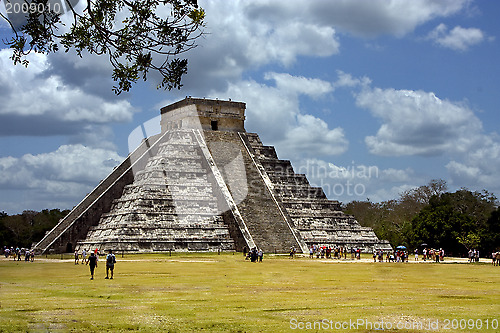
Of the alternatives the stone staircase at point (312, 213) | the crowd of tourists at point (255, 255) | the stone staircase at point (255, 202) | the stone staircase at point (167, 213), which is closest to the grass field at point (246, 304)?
the crowd of tourists at point (255, 255)

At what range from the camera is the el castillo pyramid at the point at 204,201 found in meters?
31.9

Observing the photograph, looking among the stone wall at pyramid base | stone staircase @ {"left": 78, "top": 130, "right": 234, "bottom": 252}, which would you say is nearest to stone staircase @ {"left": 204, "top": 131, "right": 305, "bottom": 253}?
stone staircase @ {"left": 78, "top": 130, "right": 234, "bottom": 252}

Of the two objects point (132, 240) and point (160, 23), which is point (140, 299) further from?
point (132, 240)

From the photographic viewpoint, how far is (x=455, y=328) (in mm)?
8852

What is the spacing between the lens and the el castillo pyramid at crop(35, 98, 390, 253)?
31.9 meters

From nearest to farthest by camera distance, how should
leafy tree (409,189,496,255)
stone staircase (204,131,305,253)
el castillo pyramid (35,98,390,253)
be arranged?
el castillo pyramid (35,98,390,253) < stone staircase (204,131,305,253) < leafy tree (409,189,496,255)

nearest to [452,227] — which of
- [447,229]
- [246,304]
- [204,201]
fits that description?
[447,229]

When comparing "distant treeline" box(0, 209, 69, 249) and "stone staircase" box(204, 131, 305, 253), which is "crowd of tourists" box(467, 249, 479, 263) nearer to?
"stone staircase" box(204, 131, 305, 253)

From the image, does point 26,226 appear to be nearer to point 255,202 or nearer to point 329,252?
point 255,202

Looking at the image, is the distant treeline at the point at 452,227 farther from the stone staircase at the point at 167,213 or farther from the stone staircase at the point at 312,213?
the stone staircase at the point at 167,213

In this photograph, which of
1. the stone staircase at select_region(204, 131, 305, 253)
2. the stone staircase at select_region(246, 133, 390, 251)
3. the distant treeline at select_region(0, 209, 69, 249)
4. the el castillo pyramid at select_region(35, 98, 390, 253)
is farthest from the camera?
the distant treeline at select_region(0, 209, 69, 249)

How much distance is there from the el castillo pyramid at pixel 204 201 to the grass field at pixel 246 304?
46.2 feet

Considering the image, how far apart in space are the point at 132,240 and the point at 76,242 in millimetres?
5499

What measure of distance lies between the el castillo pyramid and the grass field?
14087 millimetres
